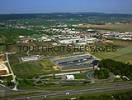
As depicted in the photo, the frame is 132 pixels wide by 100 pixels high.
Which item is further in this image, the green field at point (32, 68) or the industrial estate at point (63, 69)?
the green field at point (32, 68)

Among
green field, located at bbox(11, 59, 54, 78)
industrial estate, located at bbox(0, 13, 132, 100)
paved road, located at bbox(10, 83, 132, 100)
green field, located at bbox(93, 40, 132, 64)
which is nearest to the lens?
paved road, located at bbox(10, 83, 132, 100)

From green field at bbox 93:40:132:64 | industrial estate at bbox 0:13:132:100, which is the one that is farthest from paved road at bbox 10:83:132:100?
green field at bbox 93:40:132:64

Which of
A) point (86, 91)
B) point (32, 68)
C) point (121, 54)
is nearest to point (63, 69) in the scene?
point (32, 68)

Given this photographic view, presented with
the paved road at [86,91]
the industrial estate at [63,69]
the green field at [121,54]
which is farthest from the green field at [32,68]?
the green field at [121,54]

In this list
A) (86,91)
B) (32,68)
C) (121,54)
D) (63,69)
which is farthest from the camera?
(121,54)

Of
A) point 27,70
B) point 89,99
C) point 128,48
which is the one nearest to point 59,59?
point 27,70

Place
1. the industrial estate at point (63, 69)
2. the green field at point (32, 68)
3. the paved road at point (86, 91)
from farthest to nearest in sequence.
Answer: the green field at point (32, 68) → the industrial estate at point (63, 69) → the paved road at point (86, 91)

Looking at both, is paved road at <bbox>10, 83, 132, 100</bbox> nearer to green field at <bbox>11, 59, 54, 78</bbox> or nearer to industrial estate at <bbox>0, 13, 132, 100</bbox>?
industrial estate at <bbox>0, 13, 132, 100</bbox>

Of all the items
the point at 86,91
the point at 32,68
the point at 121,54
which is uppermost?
the point at 86,91

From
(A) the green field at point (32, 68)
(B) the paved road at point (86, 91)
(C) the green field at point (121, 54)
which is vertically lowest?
(A) the green field at point (32, 68)

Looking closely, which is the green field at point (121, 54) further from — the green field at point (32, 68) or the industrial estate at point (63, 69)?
the green field at point (32, 68)

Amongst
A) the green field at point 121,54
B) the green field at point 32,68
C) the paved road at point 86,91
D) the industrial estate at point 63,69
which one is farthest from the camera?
the green field at point 121,54

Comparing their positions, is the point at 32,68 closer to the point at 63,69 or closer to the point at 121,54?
the point at 63,69
